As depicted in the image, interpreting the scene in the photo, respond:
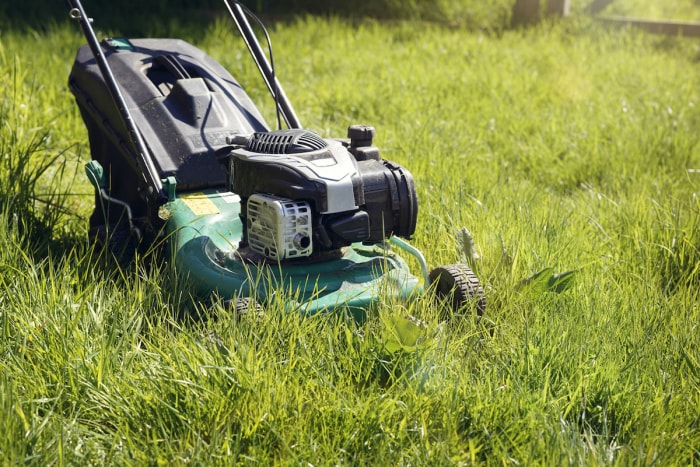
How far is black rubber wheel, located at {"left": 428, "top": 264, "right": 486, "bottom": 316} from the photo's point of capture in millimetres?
2201

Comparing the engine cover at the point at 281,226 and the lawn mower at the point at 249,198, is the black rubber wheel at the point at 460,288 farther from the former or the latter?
the engine cover at the point at 281,226

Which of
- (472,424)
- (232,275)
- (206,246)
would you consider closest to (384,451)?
(472,424)

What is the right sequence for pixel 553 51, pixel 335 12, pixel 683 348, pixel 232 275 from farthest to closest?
pixel 335 12 → pixel 553 51 → pixel 232 275 → pixel 683 348

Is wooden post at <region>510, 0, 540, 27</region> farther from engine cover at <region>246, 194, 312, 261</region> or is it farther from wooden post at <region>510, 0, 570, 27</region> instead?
engine cover at <region>246, 194, 312, 261</region>

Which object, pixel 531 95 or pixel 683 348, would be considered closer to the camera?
pixel 683 348

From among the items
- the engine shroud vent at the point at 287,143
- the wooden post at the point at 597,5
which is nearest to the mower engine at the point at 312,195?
the engine shroud vent at the point at 287,143

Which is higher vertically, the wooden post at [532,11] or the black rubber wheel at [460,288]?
the wooden post at [532,11]

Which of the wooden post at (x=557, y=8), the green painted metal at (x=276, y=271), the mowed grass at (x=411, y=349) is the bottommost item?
the mowed grass at (x=411, y=349)

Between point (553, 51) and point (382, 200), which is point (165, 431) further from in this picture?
point (553, 51)

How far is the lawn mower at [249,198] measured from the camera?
6.88ft

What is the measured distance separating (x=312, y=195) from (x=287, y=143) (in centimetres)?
20

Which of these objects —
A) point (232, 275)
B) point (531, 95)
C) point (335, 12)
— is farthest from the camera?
point (335, 12)

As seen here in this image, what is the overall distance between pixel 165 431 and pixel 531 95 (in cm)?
361

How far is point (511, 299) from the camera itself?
229 centimetres
